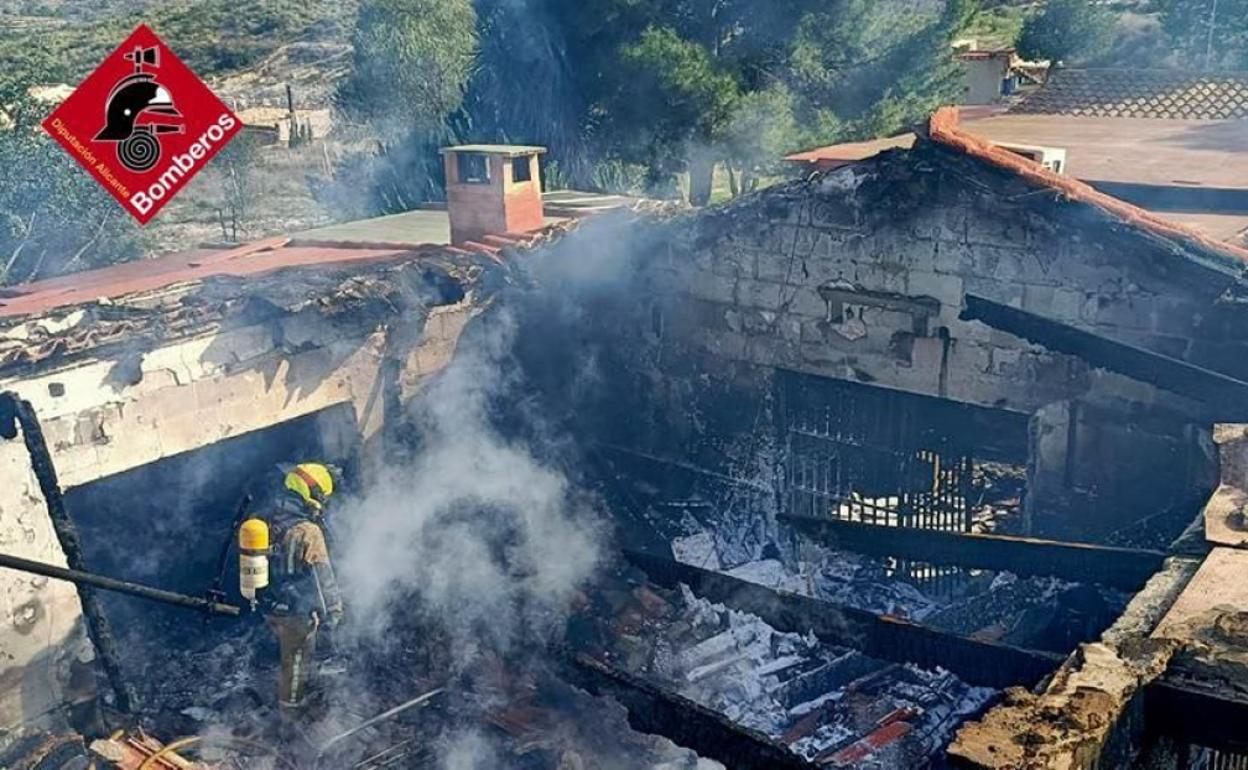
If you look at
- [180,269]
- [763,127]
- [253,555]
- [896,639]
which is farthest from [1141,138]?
[180,269]

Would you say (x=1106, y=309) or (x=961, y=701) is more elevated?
(x=1106, y=309)

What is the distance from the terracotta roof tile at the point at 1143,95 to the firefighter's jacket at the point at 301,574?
13275 millimetres

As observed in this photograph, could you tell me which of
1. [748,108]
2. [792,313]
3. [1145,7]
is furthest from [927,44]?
[1145,7]

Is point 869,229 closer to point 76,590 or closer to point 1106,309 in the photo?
point 1106,309

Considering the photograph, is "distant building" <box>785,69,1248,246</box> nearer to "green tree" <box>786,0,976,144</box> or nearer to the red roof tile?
the red roof tile

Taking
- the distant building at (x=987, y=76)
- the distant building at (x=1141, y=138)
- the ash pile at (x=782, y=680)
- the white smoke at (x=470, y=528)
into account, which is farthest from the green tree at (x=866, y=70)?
the ash pile at (x=782, y=680)

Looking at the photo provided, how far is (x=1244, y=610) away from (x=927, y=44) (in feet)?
76.3

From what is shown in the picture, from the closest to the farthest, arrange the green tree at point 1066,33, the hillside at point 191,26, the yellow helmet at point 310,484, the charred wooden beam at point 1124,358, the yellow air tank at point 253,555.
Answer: the charred wooden beam at point 1124,358
the yellow air tank at point 253,555
the yellow helmet at point 310,484
the green tree at point 1066,33
the hillside at point 191,26

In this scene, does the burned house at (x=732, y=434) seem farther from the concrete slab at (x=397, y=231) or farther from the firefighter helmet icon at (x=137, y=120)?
the firefighter helmet icon at (x=137, y=120)

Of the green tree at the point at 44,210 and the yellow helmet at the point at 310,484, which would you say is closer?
the yellow helmet at the point at 310,484

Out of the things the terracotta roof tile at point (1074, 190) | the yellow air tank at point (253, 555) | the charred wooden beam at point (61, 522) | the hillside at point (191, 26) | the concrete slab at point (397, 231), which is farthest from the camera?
the hillside at point (191, 26)

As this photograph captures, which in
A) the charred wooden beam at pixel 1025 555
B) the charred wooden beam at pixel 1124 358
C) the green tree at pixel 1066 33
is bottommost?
the charred wooden beam at pixel 1025 555

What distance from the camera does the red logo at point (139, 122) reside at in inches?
765

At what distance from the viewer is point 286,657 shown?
9.14 metres
